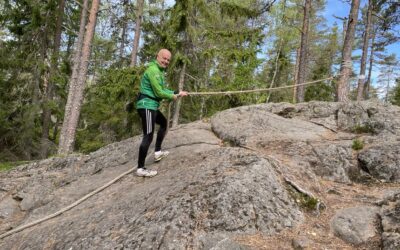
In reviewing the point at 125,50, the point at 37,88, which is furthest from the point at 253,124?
the point at 125,50

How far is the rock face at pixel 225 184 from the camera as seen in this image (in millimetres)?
4172

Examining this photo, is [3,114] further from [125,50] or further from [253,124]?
[253,124]

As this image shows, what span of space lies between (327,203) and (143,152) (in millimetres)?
3208

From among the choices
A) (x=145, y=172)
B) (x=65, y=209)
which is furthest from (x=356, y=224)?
(x=65, y=209)

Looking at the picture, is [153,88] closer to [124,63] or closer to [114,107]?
[114,107]

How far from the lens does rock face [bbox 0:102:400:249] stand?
4.17 meters

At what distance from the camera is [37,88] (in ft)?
55.6

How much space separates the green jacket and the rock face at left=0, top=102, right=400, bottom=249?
4.21 ft

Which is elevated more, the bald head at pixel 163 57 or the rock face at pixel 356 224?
the bald head at pixel 163 57

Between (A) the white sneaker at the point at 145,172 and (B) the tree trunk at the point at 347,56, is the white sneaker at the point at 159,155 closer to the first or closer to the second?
(A) the white sneaker at the point at 145,172

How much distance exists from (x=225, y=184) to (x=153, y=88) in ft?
7.11

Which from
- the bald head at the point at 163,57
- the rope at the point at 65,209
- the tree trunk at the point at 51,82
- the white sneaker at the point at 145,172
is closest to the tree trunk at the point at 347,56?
the bald head at the point at 163,57

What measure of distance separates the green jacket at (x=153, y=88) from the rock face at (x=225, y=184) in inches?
50.6

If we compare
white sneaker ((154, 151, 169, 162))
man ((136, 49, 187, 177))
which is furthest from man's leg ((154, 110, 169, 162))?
man ((136, 49, 187, 177))
